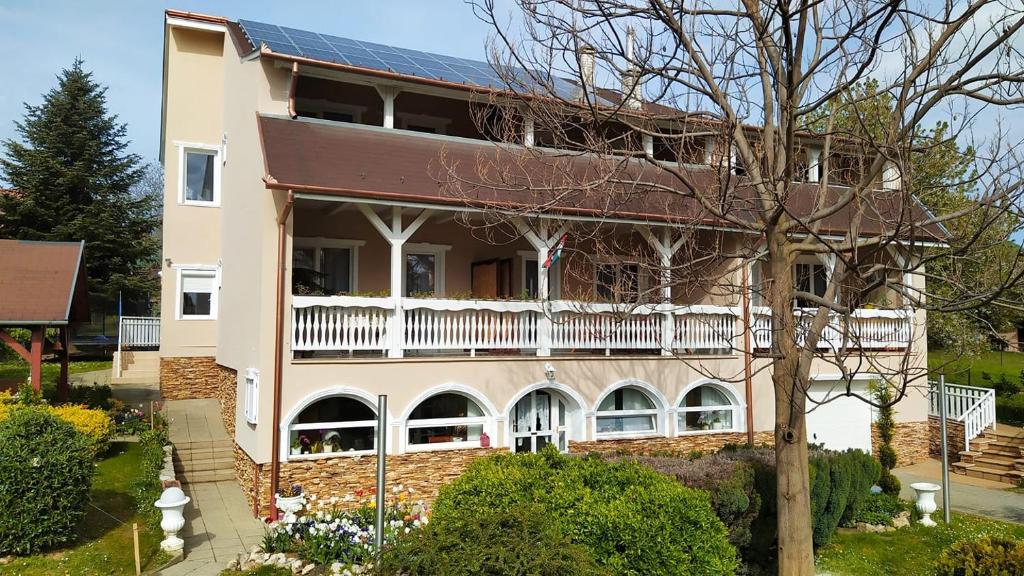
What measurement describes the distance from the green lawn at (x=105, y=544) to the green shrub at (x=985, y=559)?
9.33 m

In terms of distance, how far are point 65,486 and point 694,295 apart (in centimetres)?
1380

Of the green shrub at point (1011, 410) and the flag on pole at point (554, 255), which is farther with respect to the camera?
the green shrub at point (1011, 410)

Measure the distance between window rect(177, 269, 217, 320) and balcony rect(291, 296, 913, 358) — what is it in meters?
7.24

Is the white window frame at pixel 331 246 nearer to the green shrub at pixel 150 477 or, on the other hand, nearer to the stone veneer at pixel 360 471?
the stone veneer at pixel 360 471

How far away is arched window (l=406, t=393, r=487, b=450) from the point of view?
13164 millimetres

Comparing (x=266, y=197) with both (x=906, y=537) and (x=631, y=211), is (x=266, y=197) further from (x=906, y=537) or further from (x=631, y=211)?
(x=906, y=537)

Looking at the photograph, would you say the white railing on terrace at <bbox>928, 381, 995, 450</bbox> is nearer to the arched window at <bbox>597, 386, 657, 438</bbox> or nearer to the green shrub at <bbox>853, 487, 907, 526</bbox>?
the green shrub at <bbox>853, 487, 907, 526</bbox>

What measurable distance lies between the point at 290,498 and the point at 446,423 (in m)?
2.98

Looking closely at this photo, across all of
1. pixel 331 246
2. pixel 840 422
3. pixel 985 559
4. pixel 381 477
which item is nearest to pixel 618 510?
pixel 381 477

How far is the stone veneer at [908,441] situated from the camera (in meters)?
17.8

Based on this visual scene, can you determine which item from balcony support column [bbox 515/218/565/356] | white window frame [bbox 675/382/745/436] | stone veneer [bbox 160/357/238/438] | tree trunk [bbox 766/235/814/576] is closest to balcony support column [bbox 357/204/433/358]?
balcony support column [bbox 515/218/565/356]

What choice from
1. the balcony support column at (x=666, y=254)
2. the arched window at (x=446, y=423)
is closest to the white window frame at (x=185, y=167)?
the arched window at (x=446, y=423)

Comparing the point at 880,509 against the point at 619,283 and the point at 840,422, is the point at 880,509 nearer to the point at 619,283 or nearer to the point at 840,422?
the point at 840,422

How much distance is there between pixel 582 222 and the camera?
47.7 ft
